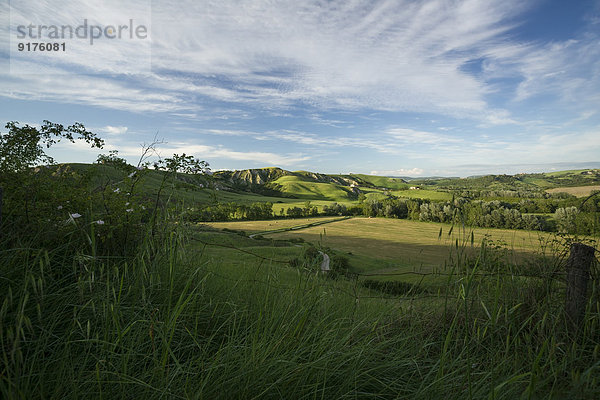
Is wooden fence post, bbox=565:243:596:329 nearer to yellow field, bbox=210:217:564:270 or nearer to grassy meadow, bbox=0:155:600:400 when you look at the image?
grassy meadow, bbox=0:155:600:400

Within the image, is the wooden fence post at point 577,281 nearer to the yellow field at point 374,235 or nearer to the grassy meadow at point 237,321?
the grassy meadow at point 237,321

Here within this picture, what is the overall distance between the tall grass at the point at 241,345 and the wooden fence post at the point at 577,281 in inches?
6.2

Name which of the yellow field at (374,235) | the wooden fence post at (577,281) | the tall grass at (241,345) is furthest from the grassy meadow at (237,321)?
the yellow field at (374,235)

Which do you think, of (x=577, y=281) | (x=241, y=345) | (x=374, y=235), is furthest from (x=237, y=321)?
(x=374, y=235)

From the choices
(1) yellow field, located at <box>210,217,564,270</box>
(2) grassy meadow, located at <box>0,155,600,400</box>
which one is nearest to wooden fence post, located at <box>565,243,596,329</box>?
(2) grassy meadow, located at <box>0,155,600,400</box>

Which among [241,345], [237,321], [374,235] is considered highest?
[241,345]

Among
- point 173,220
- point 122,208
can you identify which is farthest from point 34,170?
point 173,220

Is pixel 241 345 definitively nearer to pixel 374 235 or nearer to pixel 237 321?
pixel 237 321

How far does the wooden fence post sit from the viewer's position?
10.1 ft

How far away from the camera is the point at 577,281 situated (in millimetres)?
3133

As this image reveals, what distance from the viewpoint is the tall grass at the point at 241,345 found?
190cm

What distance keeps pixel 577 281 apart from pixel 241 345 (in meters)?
3.64

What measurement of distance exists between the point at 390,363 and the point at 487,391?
2.37 feet

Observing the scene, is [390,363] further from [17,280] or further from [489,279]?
[17,280]
